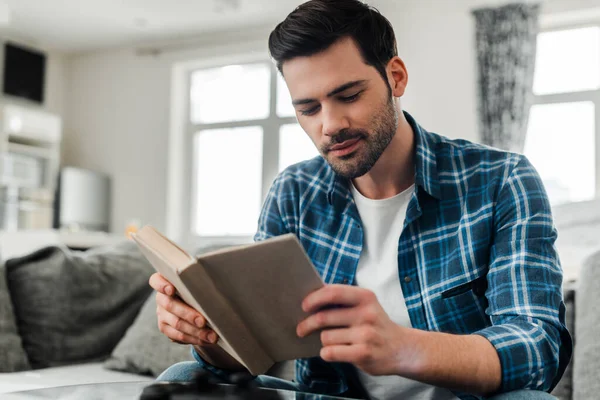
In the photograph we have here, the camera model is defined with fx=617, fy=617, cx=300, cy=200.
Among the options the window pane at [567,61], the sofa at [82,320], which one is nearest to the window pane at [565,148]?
the window pane at [567,61]

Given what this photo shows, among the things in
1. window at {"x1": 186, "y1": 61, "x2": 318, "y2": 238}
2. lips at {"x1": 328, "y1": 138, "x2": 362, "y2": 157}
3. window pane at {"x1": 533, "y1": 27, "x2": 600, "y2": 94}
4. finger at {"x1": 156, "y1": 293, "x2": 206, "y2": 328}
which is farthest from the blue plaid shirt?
window at {"x1": 186, "y1": 61, "x2": 318, "y2": 238}

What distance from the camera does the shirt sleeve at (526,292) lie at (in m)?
0.85

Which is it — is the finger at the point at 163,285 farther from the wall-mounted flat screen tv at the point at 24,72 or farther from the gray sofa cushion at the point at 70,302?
the wall-mounted flat screen tv at the point at 24,72

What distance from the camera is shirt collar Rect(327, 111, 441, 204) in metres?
1.10

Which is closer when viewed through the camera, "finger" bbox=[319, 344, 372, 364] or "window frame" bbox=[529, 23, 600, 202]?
"finger" bbox=[319, 344, 372, 364]

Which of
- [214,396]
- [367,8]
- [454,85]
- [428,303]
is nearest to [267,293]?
[214,396]

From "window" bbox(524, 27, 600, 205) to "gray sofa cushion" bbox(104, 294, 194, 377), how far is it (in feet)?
12.6

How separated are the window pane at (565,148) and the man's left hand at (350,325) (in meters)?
4.42

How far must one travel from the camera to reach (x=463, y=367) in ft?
2.62

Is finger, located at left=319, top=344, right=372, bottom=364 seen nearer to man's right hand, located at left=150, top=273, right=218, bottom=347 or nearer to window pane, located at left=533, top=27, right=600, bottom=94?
man's right hand, located at left=150, top=273, right=218, bottom=347

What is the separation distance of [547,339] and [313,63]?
1.94 feet

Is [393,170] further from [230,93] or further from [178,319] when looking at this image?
[230,93]

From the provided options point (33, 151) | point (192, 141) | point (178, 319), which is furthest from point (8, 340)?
point (33, 151)

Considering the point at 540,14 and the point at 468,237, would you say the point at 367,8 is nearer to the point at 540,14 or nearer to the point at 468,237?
the point at 468,237
